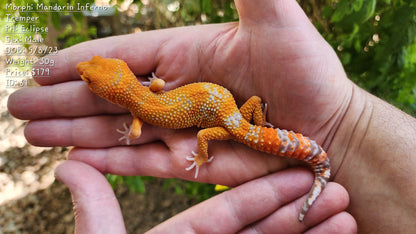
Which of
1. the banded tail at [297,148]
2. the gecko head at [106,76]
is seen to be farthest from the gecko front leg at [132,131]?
the banded tail at [297,148]

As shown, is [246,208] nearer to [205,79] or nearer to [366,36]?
[205,79]

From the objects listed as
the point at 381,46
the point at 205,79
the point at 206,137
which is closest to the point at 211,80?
the point at 205,79

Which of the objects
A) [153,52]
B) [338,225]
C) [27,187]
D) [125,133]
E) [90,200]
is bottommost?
[27,187]

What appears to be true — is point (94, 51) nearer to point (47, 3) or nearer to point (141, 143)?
point (47, 3)

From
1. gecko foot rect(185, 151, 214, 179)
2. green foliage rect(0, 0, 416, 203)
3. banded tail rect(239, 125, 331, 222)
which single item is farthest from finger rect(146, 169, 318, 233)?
green foliage rect(0, 0, 416, 203)

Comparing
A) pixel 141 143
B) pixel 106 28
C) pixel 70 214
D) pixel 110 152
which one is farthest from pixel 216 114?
pixel 106 28

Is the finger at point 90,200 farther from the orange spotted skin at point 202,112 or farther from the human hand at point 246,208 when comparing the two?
the orange spotted skin at point 202,112

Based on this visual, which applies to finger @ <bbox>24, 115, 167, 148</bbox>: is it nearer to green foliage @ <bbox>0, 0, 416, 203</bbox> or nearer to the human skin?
the human skin
